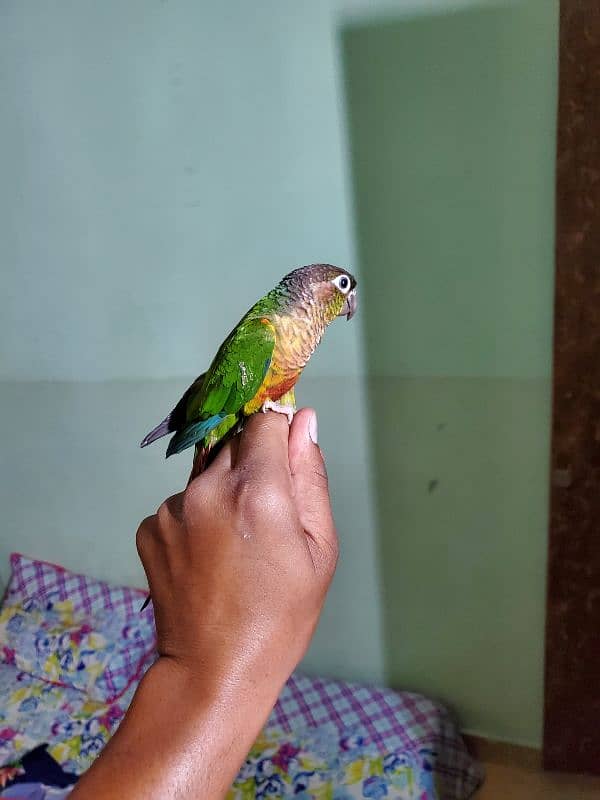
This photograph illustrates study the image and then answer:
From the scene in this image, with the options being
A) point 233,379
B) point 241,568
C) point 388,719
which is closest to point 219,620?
Result: point 241,568

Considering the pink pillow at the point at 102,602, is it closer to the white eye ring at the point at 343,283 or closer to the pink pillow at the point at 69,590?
the pink pillow at the point at 69,590

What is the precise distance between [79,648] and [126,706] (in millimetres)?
237

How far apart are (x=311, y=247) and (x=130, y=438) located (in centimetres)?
81

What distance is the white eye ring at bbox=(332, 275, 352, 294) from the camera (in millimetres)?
904

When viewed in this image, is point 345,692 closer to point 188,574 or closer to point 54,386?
point 54,386

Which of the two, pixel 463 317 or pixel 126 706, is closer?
pixel 463 317

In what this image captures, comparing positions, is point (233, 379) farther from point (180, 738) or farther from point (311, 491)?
point (180, 738)

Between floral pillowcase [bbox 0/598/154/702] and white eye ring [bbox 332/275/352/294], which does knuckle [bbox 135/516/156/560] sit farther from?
floral pillowcase [bbox 0/598/154/702]

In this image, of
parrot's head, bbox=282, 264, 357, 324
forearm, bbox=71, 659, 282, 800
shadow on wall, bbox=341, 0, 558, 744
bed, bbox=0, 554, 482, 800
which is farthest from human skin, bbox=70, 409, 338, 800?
bed, bbox=0, 554, 482, 800

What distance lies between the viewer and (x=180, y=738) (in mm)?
595

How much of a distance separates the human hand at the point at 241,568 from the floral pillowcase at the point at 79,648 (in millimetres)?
1367

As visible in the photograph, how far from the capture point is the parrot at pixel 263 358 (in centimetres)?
84

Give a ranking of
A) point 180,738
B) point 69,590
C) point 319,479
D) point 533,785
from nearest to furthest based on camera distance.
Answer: point 180,738 → point 319,479 → point 533,785 → point 69,590

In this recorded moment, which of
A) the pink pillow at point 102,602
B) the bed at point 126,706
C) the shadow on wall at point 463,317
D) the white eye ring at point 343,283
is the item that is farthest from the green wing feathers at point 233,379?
the pink pillow at point 102,602
